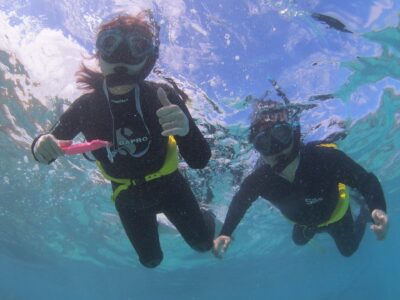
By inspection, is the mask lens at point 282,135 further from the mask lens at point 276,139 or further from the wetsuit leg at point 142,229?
the wetsuit leg at point 142,229

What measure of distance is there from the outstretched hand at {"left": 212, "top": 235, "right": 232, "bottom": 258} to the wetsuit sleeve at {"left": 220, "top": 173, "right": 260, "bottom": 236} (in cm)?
25

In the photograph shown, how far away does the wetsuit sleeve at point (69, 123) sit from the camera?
5.10 meters

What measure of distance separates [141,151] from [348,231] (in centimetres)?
747

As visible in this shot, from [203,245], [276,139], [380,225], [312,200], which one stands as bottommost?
[312,200]

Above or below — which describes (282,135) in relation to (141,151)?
below

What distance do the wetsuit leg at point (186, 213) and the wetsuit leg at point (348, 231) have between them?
4913 mm

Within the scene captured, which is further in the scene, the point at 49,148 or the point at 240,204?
the point at 240,204

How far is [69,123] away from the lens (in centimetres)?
521

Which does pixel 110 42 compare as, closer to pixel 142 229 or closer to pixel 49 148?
pixel 49 148

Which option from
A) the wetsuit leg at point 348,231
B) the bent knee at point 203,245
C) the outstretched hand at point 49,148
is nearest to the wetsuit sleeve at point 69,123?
the outstretched hand at point 49,148

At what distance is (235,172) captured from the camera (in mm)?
16422

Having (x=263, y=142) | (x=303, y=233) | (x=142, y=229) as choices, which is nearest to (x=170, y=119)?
(x=142, y=229)

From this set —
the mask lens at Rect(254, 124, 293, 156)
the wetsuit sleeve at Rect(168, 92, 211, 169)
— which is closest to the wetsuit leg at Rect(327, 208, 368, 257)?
the mask lens at Rect(254, 124, 293, 156)

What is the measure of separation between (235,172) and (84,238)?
60.8 ft
